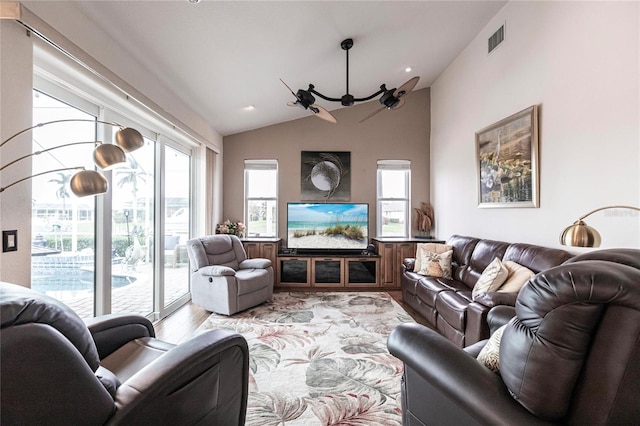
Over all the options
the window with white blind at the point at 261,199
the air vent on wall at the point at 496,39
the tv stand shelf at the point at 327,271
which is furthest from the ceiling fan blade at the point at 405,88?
the window with white blind at the point at 261,199

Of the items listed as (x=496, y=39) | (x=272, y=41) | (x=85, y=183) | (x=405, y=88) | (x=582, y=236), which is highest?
(x=496, y=39)

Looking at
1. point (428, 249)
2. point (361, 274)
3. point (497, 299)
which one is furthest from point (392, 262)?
point (497, 299)

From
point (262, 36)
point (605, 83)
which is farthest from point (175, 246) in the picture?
point (605, 83)

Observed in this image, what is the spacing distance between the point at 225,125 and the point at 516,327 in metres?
4.70

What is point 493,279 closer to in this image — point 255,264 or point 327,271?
point 327,271

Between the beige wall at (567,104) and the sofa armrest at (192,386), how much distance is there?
2.72 meters

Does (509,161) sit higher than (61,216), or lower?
higher

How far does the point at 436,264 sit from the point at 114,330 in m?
3.37

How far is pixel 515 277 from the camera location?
2510 millimetres

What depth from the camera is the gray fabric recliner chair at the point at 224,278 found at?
337 cm

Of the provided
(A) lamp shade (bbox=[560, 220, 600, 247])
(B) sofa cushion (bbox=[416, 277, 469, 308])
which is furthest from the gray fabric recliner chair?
(A) lamp shade (bbox=[560, 220, 600, 247])

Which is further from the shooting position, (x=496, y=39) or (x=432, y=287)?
(x=496, y=39)

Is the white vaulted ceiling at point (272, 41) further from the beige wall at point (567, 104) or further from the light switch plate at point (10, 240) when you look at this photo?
the light switch plate at point (10, 240)

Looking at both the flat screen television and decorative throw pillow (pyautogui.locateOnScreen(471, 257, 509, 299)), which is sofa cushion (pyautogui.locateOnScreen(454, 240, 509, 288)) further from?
the flat screen television
